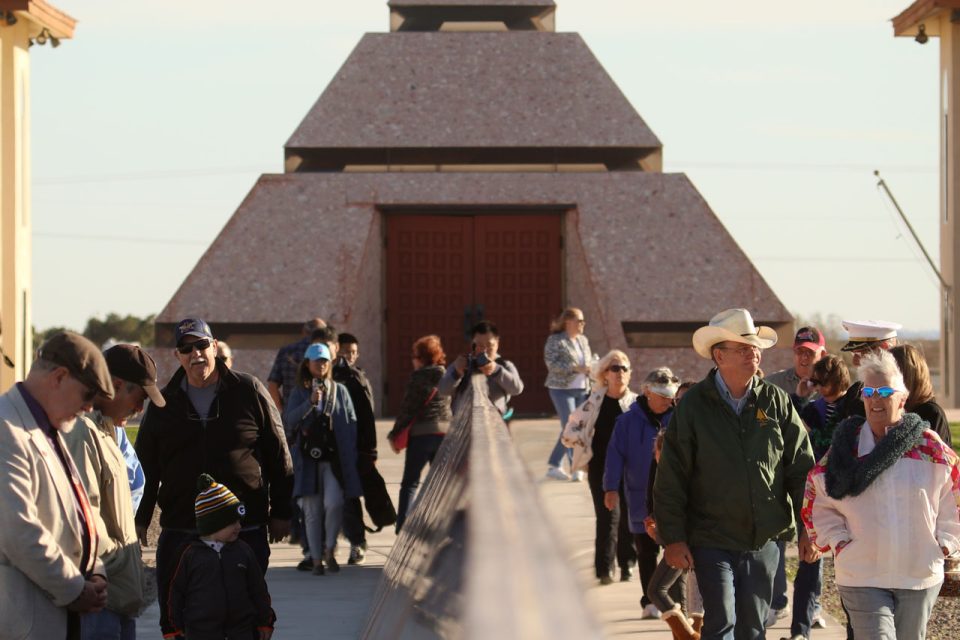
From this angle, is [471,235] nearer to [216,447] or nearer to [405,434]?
[405,434]

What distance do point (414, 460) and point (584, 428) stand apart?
1.96 metres

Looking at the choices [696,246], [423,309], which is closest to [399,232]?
[423,309]

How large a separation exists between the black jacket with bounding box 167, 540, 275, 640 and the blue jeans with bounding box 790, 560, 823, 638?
3038 mm

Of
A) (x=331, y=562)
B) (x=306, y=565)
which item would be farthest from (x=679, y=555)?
(x=306, y=565)

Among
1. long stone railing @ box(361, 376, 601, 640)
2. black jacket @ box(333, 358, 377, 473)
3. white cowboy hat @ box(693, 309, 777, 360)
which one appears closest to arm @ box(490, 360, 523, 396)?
black jacket @ box(333, 358, 377, 473)

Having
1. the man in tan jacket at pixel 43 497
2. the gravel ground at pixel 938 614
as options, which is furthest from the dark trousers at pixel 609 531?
the man in tan jacket at pixel 43 497

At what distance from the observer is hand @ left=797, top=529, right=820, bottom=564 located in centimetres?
660

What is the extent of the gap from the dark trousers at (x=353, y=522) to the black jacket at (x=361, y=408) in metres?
0.26

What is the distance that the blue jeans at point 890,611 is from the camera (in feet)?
20.3

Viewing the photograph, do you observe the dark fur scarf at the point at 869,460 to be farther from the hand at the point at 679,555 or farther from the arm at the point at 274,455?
the arm at the point at 274,455

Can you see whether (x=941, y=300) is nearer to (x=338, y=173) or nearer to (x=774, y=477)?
(x=338, y=173)

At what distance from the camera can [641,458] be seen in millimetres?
9266

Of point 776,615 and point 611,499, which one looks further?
point 611,499

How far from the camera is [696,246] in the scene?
2312 centimetres
